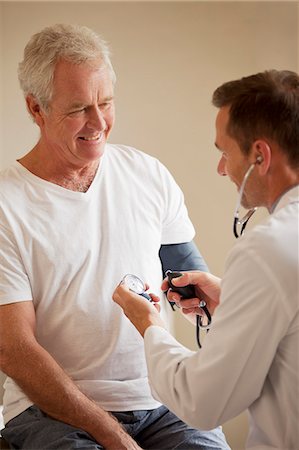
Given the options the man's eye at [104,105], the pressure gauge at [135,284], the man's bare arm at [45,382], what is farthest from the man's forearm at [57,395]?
the man's eye at [104,105]

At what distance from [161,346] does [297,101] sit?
20.9 inches

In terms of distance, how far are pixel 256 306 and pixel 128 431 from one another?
0.69 metres

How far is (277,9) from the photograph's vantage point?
2.93 metres

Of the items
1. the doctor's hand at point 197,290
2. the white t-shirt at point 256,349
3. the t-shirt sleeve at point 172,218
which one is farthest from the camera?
the t-shirt sleeve at point 172,218

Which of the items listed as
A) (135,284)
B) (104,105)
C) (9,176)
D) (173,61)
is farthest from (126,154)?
(173,61)

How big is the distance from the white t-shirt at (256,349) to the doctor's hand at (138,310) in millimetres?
166

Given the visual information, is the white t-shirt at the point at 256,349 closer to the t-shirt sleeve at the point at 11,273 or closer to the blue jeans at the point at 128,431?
the blue jeans at the point at 128,431

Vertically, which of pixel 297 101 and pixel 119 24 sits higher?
pixel 119 24

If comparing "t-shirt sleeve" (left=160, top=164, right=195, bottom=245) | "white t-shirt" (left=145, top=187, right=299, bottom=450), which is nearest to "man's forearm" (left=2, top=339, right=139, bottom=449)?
"white t-shirt" (left=145, top=187, right=299, bottom=450)

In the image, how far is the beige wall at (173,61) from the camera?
288cm

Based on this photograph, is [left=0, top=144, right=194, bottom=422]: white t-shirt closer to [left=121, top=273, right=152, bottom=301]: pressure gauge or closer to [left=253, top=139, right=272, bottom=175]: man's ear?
[left=121, top=273, right=152, bottom=301]: pressure gauge

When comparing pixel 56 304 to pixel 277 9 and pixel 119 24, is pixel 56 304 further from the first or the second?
pixel 277 9

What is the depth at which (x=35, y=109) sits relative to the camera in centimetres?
194

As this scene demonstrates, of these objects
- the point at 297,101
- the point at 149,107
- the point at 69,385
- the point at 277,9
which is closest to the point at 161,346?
the point at 69,385
